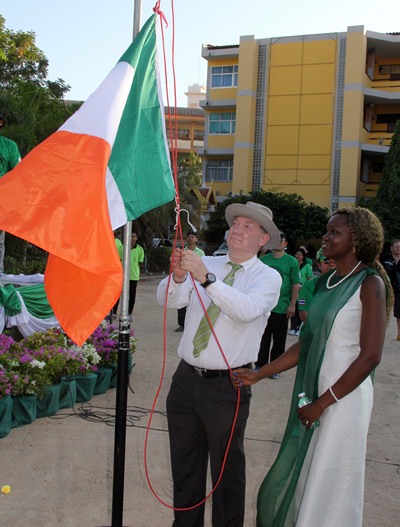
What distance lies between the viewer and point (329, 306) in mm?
3082

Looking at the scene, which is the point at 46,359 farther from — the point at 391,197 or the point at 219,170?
the point at 219,170

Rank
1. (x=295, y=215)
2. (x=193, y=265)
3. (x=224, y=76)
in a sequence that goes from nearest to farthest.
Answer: (x=193, y=265) → (x=295, y=215) → (x=224, y=76)

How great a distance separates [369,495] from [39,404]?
3175 millimetres

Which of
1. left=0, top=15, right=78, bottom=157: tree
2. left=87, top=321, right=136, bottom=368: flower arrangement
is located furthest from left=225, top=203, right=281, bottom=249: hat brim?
left=0, top=15, right=78, bottom=157: tree

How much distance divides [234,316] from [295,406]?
0.67 meters

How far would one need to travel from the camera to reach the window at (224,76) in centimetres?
4056

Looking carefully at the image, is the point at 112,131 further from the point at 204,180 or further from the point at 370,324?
the point at 204,180

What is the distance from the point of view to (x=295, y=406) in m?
3.28

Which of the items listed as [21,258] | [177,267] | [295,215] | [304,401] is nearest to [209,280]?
[177,267]

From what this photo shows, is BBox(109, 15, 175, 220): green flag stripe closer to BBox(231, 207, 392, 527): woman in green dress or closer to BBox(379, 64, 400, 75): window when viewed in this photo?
BBox(231, 207, 392, 527): woman in green dress

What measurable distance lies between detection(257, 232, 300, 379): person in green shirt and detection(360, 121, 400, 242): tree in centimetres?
2377

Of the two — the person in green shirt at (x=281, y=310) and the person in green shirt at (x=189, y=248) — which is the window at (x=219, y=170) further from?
the person in green shirt at (x=281, y=310)

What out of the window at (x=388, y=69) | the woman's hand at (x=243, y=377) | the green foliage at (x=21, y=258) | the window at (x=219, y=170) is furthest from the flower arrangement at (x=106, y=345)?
the window at (x=388, y=69)

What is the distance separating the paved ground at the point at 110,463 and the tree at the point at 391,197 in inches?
988
